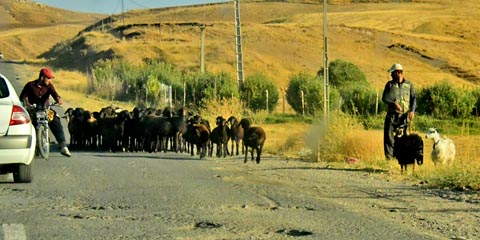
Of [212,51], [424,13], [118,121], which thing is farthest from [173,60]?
[118,121]

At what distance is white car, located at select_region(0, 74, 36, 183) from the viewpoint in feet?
43.0

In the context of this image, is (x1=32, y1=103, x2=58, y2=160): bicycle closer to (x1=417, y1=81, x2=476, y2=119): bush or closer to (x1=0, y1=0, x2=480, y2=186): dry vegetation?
(x1=417, y1=81, x2=476, y2=119): bush

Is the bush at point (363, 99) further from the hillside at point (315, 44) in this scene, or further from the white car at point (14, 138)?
the white car at point (14, 138)

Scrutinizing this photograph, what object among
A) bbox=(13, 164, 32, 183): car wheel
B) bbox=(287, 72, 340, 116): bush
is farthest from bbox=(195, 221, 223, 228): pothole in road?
bbox=(287, 72, 340, 116): bush

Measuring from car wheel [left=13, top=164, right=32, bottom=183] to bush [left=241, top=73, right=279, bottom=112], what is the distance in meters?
38.9

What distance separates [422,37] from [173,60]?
118ft

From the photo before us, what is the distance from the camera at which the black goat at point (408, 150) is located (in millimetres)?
16531

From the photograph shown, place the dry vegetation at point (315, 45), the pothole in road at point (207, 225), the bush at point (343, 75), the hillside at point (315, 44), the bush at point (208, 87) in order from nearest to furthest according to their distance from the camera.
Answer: the pothole in road at point (207, 225) → the bush at point (208, 87) → the bush at point (343, 75) → the dry vegetation at point (315, 45) → the hillside at point (315, 44)

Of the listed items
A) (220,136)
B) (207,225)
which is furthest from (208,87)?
(207,225)

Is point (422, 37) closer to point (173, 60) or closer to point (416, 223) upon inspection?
point (173, 60)

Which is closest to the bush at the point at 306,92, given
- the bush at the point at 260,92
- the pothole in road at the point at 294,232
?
the bush at the point at 260,92

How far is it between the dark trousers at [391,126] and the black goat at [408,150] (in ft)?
3.03

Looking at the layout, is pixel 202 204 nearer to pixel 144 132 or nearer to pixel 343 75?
pixel 144 132

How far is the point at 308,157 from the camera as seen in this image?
68.9 ft
